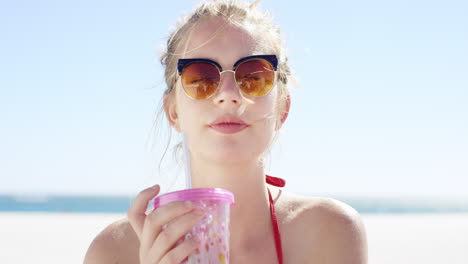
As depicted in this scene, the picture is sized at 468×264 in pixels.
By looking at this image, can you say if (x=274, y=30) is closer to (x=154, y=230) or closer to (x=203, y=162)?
(x=203, y=162)

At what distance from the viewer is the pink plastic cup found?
158cm

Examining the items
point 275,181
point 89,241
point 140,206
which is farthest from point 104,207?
point 140,206

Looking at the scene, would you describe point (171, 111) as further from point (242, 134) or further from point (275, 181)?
point (275, 181)

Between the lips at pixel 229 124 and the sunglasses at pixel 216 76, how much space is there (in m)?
0.16

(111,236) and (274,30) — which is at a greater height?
(274,30)

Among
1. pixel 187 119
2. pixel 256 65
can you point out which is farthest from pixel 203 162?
pixel 256 65

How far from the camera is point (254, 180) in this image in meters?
2.84

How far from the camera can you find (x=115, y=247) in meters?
2.88

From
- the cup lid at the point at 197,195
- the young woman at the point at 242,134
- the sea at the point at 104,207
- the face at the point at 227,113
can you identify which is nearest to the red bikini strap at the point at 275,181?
the young woman at the point at 242,134

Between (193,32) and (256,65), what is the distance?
49cm

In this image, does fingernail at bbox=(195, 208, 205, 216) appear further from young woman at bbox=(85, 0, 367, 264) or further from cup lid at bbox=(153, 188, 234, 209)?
young woman at bbox=(85, 0, 367, 264)

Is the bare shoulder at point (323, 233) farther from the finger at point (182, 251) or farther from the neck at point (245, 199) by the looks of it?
the finger at point (182, 251)

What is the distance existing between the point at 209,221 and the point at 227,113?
0.86m

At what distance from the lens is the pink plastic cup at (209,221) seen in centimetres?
158
